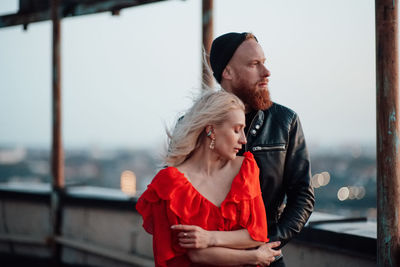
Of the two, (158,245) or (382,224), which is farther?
(382,224)

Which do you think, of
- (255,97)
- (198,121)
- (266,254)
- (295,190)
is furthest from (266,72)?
(266,254)

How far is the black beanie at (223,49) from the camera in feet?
7.30

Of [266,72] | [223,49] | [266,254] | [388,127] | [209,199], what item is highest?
[223,49]

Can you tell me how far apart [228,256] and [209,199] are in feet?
0.77

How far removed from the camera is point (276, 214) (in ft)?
7.30

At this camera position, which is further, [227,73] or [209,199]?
[227,73]

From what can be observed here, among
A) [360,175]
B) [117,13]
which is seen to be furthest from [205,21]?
[360,175]

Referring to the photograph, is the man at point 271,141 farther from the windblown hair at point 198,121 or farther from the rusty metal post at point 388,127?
the rusty metal post at point 388,127

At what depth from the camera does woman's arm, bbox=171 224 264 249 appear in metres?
1.79

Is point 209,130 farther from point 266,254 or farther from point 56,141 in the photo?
point 56,141

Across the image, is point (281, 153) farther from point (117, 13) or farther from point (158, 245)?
point (117, 13)

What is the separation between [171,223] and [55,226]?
406cm

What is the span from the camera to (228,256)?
1.84 m

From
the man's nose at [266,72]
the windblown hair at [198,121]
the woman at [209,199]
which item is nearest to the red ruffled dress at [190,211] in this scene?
the woman at [209,199]
